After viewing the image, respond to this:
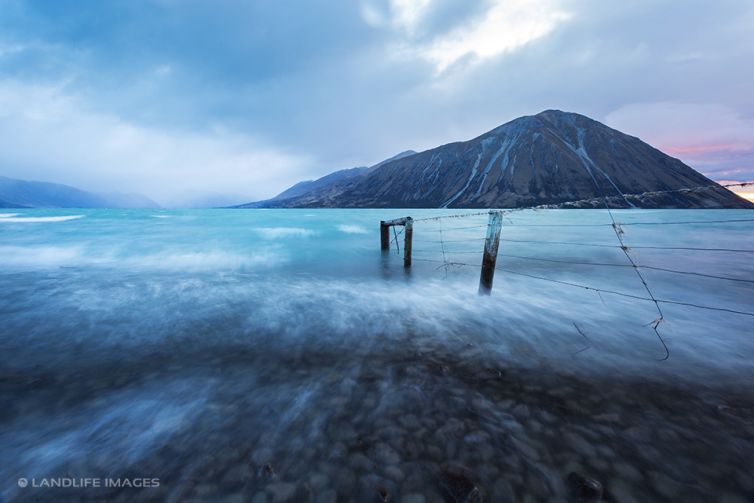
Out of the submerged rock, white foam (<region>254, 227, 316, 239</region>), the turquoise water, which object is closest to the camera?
the submerged rock

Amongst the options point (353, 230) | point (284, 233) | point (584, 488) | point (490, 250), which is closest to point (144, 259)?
point (284, 233)

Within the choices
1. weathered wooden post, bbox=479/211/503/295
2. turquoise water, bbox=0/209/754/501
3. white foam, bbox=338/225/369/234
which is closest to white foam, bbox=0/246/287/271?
turquoise water, bbox=0/209/754/501

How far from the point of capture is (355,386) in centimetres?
518

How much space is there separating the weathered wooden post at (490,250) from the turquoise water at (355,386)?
599mm

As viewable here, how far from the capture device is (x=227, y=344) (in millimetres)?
7000

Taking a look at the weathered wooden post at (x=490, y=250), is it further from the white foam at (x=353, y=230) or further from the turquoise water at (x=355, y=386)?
the white foam at (x=353, y=230)

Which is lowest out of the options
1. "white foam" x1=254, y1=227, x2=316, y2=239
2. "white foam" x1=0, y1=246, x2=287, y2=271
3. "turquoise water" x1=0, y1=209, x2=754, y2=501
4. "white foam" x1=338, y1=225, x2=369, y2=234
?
"white foam" x1=338, y1=225, x2=369, y2=234

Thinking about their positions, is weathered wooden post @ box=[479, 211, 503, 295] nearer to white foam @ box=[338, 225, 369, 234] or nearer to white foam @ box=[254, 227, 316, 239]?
white foam @ box=[254, 227, 316, 239]

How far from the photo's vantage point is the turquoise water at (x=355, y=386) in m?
3.51

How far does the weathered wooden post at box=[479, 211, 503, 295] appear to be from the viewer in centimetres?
1091

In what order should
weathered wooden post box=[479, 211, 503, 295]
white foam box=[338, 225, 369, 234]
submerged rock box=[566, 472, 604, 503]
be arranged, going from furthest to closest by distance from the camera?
1. white foam box=[338, 225, 369, 234]
2. weathered wooden post box=[479, 211, 503, 295]
3. submerged rock box=[566, 472, 604, 503]

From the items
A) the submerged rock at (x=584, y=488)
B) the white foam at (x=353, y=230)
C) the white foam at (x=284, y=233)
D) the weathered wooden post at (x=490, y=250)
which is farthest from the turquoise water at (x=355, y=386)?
the white foam at (x=353, y=230)

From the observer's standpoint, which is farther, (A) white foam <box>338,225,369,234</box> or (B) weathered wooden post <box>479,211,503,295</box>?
(A) white foam <box>338,225,369,234</box>

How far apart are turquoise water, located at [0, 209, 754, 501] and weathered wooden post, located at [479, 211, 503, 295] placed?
599 millimetres
